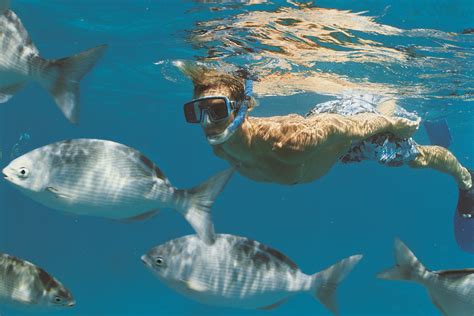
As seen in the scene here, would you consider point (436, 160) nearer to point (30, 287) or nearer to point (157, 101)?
point (30, 287)

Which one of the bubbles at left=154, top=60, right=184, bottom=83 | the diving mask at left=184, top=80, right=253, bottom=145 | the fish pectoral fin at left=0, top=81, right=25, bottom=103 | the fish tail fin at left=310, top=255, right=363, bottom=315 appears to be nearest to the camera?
the fish pectoral fin at left=0, top=81, right=25, bottom=103

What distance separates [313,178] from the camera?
307 inches

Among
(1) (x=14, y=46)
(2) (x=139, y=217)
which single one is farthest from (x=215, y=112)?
(1) (x=14, y=46)

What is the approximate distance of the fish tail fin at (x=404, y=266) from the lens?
4.57m

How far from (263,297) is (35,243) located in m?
65.2

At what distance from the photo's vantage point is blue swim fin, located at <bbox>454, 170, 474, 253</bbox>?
10516mm

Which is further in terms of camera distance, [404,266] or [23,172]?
[404,266]

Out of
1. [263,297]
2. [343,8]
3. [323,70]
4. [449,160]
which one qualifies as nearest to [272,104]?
[323,70]

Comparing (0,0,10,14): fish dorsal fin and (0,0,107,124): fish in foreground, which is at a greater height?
(0,0,10,14): fish dorsal fin

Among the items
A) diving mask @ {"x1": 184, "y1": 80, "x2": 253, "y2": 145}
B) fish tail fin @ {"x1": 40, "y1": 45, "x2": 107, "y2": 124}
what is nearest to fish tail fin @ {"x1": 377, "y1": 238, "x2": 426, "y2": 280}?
diving mask @ {"x1": 184, "y1": 80, "x2": 253, "y2": 145}

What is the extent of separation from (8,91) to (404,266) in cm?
420

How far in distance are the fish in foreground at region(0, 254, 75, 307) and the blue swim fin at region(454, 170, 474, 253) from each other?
9.48 m

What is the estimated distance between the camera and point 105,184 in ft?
12.7

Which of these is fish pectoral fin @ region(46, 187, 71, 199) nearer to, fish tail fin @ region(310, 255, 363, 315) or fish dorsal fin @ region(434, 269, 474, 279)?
fish tail fin @ region(310, 255, 363, 315)
